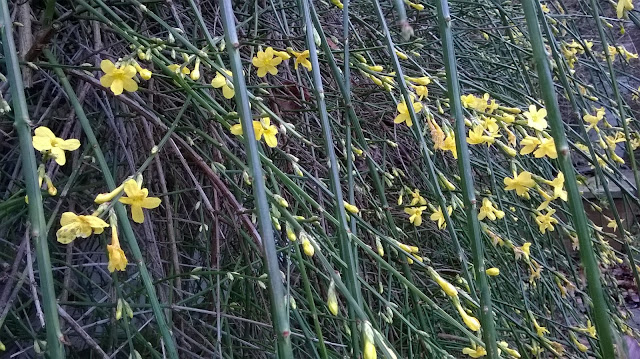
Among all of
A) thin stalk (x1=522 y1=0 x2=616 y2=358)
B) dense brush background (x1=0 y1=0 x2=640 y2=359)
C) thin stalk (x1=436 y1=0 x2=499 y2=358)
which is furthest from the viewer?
dense brush background (x1=0 y1=0 x2=640 y2=359)

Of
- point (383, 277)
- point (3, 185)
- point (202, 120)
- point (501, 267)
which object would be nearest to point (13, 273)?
point (3, 185)

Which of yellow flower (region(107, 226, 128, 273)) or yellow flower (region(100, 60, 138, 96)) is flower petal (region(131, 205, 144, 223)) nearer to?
yellow flower (region(107, 226, 128, 273))

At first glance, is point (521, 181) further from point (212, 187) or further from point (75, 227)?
point (75, 227)

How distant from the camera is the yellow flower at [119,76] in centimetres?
84

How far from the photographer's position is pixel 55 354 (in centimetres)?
53

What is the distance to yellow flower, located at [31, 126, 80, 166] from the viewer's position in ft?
2.58

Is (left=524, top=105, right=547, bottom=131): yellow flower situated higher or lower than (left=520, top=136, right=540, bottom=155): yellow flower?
higher

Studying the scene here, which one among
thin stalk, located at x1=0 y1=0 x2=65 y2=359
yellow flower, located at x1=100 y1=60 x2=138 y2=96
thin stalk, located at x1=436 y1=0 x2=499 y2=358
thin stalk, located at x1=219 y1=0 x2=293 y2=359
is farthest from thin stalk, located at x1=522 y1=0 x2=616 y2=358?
yellow flower, located at x1=100 y1=60 x2=138 y2=96

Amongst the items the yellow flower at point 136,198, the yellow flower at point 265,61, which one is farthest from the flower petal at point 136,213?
the yellow flower at point 265,61

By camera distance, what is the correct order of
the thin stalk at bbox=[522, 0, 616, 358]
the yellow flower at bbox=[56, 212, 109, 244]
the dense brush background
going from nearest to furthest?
the thin stalk at bbox=[522, 0, 616, 358] → the yellow flower at bbox=[56, 212, 109, 244] → the dense brush background

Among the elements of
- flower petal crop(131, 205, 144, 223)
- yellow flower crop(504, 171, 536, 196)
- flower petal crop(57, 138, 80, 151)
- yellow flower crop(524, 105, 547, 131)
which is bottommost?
yellow flower crop(504, 171, 536, 196)

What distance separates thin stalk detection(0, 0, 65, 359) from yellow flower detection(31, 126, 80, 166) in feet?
0.53

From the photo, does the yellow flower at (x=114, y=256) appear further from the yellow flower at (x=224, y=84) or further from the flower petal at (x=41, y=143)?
the yellow flower at (x=224, y=84)

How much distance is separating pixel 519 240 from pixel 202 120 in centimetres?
145
